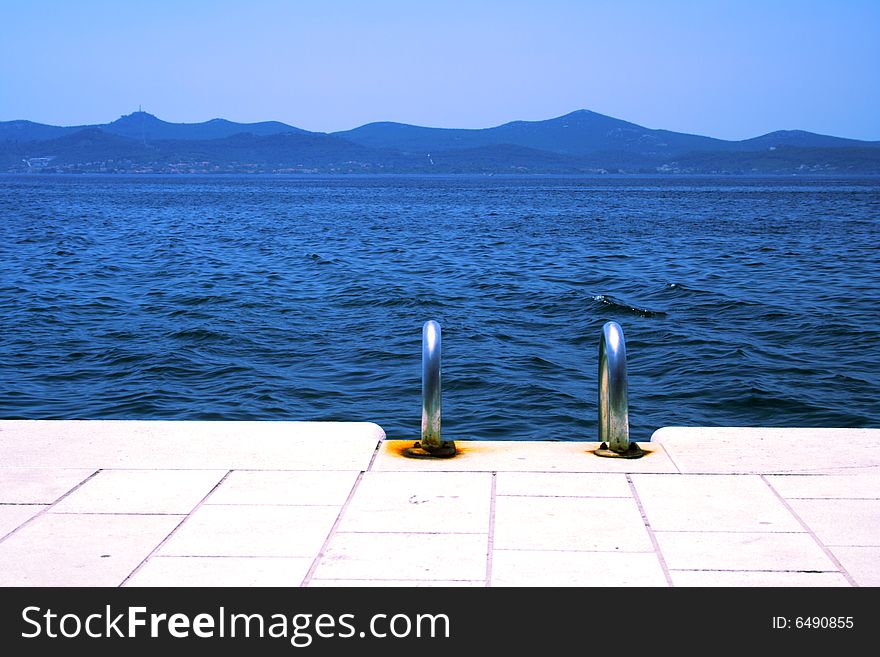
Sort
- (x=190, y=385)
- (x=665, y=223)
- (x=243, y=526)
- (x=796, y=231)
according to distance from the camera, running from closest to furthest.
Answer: (x=243, y=526)
(x=190, y=385)
(x=796, y=231)
(x=665, y=223)

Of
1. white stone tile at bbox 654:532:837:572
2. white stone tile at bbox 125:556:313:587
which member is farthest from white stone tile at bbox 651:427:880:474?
white stone tile at bbox 125:556:313:587

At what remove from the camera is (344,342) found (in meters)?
17.0

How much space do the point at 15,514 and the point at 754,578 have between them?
3419mm

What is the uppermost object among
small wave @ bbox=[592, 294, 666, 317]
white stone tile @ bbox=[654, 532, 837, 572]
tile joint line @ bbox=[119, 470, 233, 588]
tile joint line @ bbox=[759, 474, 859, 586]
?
tile joint line @ bbox=[759, 474, 859, 586]

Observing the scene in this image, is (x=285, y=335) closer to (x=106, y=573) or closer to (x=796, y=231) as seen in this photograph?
(x=106, y=573)

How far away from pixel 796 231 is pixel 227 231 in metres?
27.7

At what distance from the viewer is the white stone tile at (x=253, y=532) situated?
14.3 ft

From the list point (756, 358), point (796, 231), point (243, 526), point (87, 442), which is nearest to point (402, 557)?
point (243, 526)

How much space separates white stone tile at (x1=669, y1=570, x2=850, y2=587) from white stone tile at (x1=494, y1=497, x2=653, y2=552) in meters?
0.32

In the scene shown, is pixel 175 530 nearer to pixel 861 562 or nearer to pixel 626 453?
pixel 626 453

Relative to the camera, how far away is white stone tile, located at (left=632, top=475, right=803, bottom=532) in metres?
4.67

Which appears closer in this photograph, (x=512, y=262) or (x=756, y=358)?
(x=756, y=358)

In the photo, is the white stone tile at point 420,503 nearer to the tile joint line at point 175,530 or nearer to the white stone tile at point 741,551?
the tile joint line at point 175,530

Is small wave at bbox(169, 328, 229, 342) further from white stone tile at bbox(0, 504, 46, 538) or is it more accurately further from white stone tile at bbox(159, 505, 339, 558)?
white stone tile at bbox(159, 505, 339, 558)
